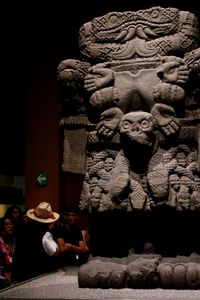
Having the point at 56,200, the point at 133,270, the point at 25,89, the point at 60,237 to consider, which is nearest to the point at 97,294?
the point at 133,270

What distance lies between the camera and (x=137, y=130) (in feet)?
13.1

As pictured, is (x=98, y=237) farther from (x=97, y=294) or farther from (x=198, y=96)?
(x=198, y=96)

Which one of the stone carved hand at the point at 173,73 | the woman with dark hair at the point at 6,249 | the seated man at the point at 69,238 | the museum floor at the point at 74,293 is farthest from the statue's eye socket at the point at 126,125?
the seated man at the point at 69,238

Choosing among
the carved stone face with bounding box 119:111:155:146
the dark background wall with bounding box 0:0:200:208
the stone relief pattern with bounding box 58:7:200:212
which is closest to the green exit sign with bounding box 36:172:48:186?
the dark background wall with bounding box 0:0:200:208

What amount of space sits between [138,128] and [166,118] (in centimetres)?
27

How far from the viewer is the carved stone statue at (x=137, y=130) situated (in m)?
3.98

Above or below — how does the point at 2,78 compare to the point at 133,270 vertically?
above

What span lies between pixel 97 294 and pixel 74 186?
308 cm

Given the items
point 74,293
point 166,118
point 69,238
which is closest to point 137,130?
point 166,118

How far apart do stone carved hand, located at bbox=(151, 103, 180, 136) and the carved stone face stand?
0.08 meters

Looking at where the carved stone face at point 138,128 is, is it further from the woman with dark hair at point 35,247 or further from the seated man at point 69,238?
the seated man at point 69,238

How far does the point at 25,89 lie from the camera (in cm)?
687

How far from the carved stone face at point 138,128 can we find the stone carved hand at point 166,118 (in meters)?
0.08

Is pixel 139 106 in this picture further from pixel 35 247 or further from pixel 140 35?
pixel 35 247
